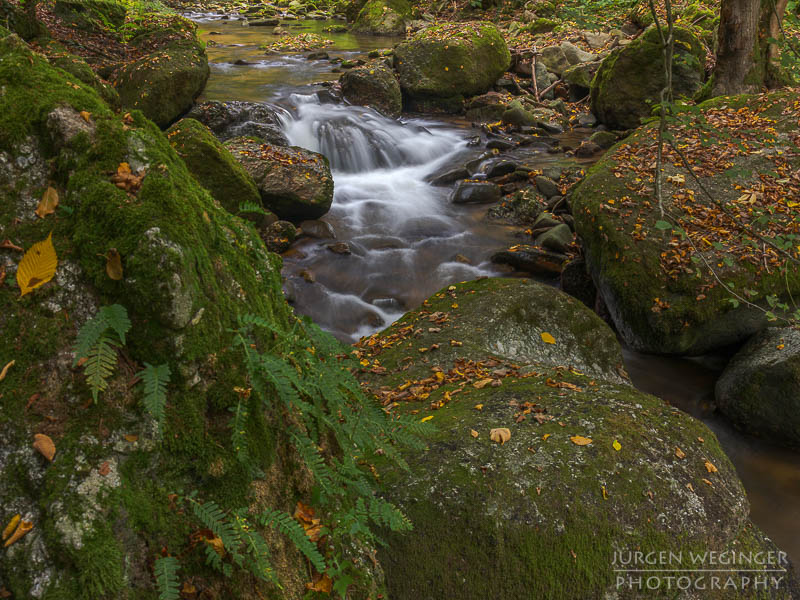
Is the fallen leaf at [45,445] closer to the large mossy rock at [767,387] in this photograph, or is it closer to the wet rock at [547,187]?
the large mossy rock at [767,387]

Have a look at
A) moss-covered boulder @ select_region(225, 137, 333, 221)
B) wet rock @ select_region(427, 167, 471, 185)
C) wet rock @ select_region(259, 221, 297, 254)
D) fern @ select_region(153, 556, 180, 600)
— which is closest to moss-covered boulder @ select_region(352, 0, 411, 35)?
wet rock @ select_region(427, 167, 471, 185)

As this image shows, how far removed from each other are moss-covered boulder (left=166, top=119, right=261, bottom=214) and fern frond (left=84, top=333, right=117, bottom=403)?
20.7 ft

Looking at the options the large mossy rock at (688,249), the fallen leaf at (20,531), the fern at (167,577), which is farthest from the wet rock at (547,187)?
the fallen leaf at (20,531)

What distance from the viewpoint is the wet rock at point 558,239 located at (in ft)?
29.1

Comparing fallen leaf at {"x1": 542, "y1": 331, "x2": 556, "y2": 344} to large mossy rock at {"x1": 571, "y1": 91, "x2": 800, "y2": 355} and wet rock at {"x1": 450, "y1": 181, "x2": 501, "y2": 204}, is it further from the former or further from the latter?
wet rock at {"x1": 450, "y1": 181, "x2": 501, "y2": 204}

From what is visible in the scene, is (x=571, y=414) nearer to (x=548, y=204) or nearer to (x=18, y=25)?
(x=548, y=204)

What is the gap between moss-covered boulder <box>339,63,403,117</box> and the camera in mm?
15211

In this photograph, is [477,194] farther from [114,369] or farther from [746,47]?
[114,369]

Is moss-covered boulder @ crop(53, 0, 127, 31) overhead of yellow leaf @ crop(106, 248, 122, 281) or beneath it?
overhead

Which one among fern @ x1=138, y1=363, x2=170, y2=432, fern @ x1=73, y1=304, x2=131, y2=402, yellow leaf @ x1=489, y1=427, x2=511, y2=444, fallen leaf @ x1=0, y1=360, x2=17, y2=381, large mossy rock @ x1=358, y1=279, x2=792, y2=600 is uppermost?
fern @ x1=73, y1=304, x2=131, y2=402

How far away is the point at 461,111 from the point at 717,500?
15067 millimetres

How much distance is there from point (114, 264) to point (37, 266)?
26 cm

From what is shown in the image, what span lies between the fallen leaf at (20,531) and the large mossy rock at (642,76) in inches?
553

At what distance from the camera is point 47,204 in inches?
78.1
